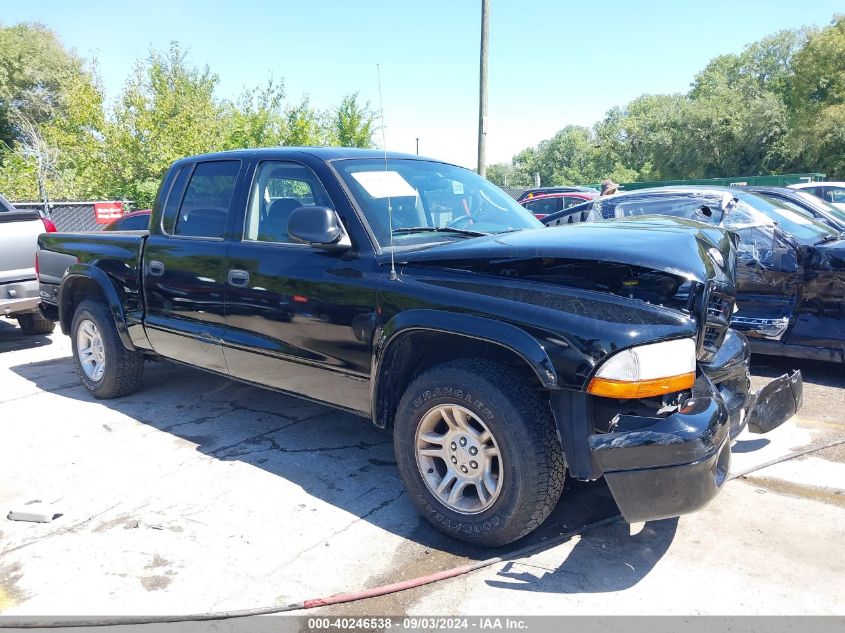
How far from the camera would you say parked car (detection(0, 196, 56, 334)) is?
7.12 metres

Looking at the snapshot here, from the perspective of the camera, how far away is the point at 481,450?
2.96 meters

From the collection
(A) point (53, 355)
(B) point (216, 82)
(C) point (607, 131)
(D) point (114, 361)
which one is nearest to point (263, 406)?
(D) point (114, 361)

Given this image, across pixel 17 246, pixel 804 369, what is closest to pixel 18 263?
pixel 17 246

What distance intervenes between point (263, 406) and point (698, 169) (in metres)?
47.3

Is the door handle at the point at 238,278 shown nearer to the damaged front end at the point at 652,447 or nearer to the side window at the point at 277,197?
the side window at the point at 277,197

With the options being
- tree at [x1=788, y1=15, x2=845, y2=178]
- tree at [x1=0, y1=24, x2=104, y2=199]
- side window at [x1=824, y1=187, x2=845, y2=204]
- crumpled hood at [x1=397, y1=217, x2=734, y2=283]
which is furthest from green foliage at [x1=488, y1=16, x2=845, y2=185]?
crumpled hood at [x1=397, y1=217, x2=734, y2=283]

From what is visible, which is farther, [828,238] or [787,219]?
[787,219]

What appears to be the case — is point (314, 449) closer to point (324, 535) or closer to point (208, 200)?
point (324, 535)

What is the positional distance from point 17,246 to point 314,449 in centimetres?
496

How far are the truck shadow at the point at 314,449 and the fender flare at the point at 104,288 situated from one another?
0.63 metres

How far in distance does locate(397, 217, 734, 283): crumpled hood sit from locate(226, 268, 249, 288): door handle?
1160 mm

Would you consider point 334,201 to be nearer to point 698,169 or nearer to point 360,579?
point 360,579

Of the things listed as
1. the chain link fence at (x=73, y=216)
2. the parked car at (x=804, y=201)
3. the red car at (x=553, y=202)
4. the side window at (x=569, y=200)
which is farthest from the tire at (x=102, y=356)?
the side window at (x=569, y=200)

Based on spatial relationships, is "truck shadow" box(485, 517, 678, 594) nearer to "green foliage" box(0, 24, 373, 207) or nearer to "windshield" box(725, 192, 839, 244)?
"windshield" box(725, 192, 839, 244)
